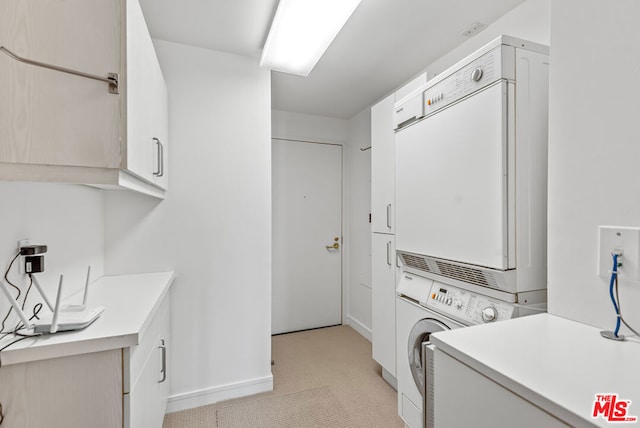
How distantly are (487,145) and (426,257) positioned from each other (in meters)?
0.64

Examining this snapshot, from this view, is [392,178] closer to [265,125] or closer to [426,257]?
[426,257]

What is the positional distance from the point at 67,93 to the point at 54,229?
68 cm

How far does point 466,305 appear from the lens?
52.9 inches

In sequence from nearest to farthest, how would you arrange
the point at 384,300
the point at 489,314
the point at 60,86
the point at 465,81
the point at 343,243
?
the point at 60,86
the point at 489,314
the point at 465,81
the point at 384,300
the point at 343,243

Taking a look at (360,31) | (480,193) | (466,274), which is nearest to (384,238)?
(466,274)

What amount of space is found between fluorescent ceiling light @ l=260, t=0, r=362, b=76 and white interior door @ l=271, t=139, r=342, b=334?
4.52ft

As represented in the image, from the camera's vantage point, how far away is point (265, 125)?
2285mm

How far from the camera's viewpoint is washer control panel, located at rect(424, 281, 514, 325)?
1200mm

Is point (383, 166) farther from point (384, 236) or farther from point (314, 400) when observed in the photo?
point (314, 400)

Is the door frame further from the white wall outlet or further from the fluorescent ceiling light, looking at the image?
the white wall outlet

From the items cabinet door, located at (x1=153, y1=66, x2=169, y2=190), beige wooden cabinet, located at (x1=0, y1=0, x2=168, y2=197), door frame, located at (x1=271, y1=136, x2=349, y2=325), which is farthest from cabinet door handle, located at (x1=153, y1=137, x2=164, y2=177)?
door frame, located at (x1=271, y1=136, x2=349, y2=325)

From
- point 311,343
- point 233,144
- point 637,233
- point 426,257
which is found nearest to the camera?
point 637,233

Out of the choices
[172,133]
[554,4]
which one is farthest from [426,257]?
[172,133]

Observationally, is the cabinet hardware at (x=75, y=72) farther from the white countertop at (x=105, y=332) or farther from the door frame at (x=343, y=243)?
the door frame at (x=343, y=243)
